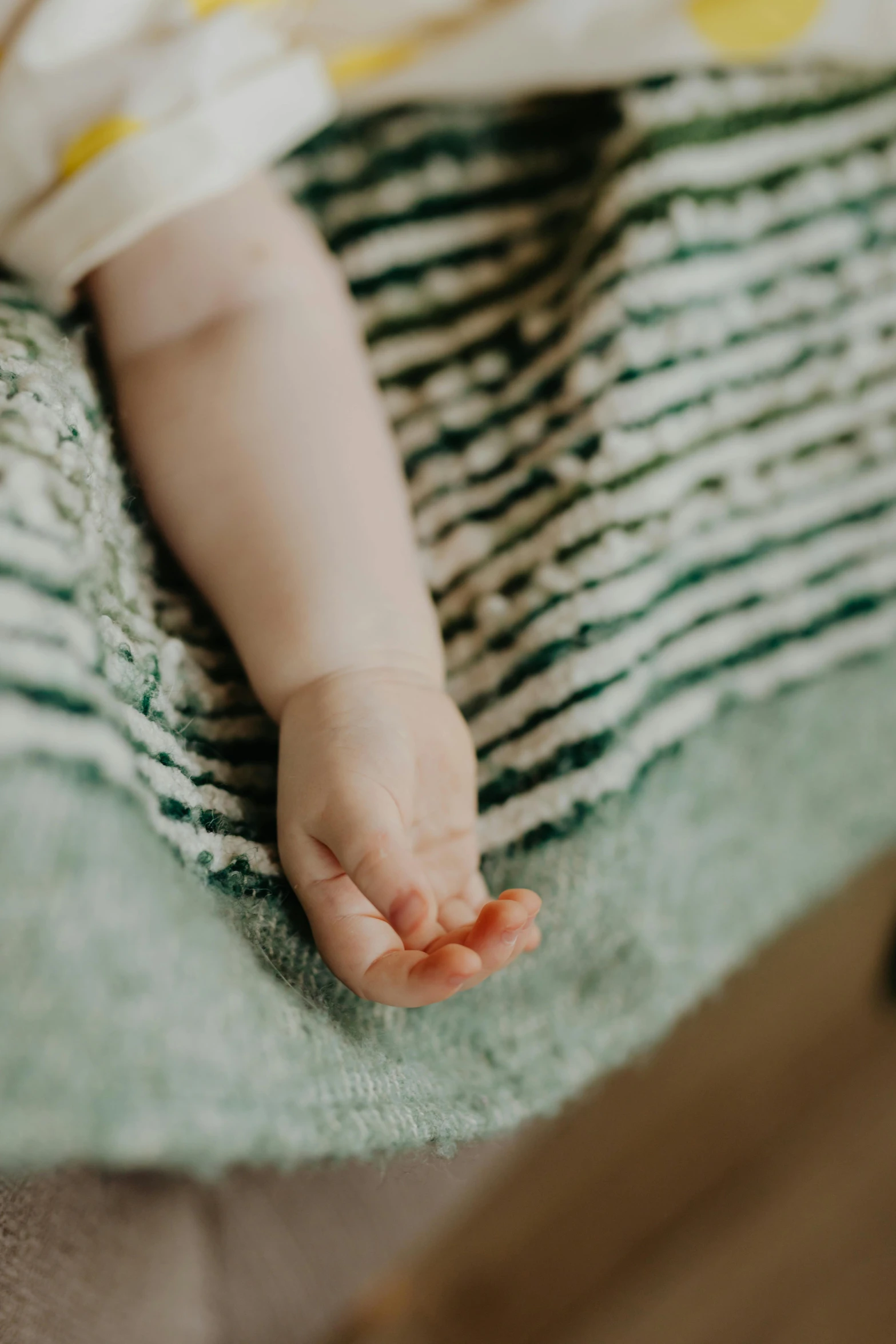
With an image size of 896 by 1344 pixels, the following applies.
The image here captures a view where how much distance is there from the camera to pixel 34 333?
30cm

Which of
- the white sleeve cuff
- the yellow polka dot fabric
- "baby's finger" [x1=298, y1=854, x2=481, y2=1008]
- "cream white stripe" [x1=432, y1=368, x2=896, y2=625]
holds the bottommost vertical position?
"baby's finger" [x1=298, y1=854, x2=481, y2=1008]

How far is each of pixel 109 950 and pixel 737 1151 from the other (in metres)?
0.59

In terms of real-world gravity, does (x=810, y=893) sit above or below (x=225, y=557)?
below

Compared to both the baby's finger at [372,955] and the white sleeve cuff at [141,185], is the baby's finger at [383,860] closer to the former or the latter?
the baby's finger at [372,955]

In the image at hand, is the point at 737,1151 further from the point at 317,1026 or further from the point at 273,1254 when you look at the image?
the point at 317,1026

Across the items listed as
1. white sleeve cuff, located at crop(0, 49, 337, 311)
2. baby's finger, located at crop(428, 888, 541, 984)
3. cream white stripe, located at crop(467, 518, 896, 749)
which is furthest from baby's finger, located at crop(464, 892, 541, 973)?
white sleeve cuff, located at crop(0, 49, 337, 311)

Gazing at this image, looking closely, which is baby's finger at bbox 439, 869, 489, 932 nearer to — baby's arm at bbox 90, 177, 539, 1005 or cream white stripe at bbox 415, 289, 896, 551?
baby's arm at bbox 90, 177, 539, 1005

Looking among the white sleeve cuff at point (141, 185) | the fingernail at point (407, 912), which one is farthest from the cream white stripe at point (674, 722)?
the white sleeve cuff at point (141, 185)

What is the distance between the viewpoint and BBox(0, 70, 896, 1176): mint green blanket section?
0.82 feet

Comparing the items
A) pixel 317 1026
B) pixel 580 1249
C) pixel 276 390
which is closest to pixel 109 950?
pixel 317 1026

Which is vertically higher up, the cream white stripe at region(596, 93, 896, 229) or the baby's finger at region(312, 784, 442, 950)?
the cream white stripe at region(596, 93, 896, 229)

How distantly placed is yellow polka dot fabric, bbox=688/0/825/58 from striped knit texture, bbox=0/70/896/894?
0.01 meters

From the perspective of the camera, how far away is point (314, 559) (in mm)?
304

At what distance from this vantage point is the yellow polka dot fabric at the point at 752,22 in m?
0.39
